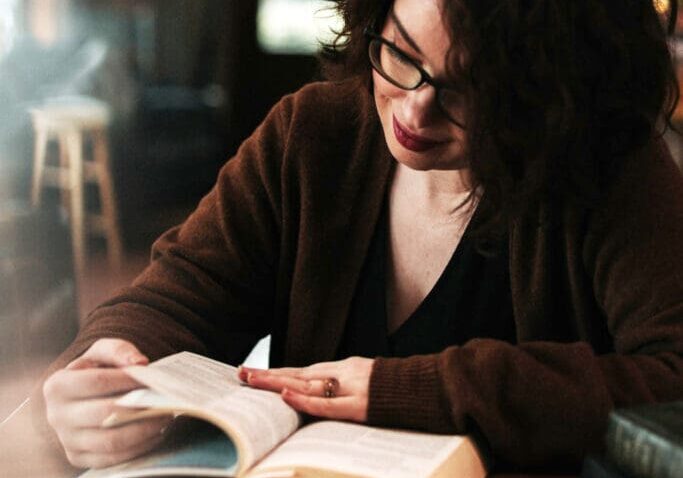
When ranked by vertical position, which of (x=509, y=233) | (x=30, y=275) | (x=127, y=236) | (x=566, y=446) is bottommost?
(x=127, y=236)

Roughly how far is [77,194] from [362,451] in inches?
132

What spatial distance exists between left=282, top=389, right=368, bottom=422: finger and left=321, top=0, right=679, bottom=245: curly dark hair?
30 centimetres

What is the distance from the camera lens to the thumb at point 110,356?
0.93 metres

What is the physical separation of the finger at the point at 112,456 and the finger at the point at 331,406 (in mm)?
128

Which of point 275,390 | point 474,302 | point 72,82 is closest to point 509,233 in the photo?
point 474,302

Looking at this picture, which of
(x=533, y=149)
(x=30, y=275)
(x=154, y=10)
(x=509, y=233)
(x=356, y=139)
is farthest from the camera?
(x=154, y=10)

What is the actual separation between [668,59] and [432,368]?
17.8 inches

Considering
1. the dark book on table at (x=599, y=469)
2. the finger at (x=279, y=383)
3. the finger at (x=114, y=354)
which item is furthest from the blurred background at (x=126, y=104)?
the dark book on table at (x=599, y=469)

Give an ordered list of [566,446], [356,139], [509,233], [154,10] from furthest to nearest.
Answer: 1. [154,10]
2. [356,139]
3. [509,233]
4. [566,446]

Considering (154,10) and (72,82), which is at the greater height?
(154,10)

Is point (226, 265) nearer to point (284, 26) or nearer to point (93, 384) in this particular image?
point (93, 384)

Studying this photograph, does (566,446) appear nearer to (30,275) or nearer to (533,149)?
(533,149)

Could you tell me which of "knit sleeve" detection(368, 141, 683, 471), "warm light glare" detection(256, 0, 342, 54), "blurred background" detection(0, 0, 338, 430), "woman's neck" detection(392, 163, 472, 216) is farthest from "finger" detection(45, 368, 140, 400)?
"warm light glare" detection(256, 0, 342, 54)

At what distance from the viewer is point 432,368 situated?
0.91m
